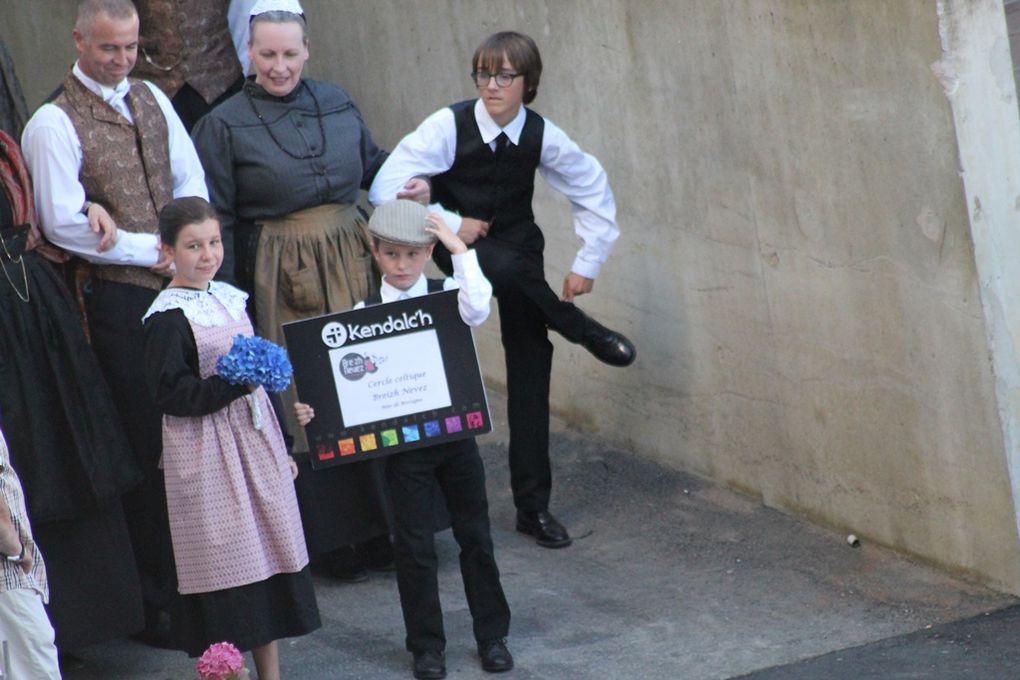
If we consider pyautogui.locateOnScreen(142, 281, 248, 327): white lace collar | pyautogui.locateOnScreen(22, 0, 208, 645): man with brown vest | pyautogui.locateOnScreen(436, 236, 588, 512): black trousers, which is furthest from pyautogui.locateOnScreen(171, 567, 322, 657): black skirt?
pyautogui.locateOnScreen(436, 236, 588, 512): black trousers

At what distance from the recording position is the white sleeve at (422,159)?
5699mm

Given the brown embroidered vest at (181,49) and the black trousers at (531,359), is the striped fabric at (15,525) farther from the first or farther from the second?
the brown embroidered vest at (181,49)

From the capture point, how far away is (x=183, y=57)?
724 cm

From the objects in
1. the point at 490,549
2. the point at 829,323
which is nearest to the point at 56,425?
the point at 490,549

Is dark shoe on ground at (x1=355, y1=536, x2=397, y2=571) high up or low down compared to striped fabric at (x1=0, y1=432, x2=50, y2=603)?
down

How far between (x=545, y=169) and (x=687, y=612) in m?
1.63

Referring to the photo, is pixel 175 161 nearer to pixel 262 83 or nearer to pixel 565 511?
pixel 262 83

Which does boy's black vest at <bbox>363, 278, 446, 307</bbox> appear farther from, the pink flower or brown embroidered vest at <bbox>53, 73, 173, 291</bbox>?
the pink flower

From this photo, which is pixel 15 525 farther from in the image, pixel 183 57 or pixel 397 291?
pixel 183 57

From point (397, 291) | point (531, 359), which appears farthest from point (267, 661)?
point (531, 359)

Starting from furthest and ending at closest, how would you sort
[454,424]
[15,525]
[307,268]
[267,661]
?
[307,268] → [454,424] → [267,661] → [15,525]

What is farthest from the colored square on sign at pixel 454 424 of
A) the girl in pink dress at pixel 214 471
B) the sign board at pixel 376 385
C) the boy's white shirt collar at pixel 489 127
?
the boy's white shirt collar at pixel 489 127

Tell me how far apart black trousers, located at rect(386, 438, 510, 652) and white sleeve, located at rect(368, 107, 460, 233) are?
3.35 ft

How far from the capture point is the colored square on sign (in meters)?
4.95
